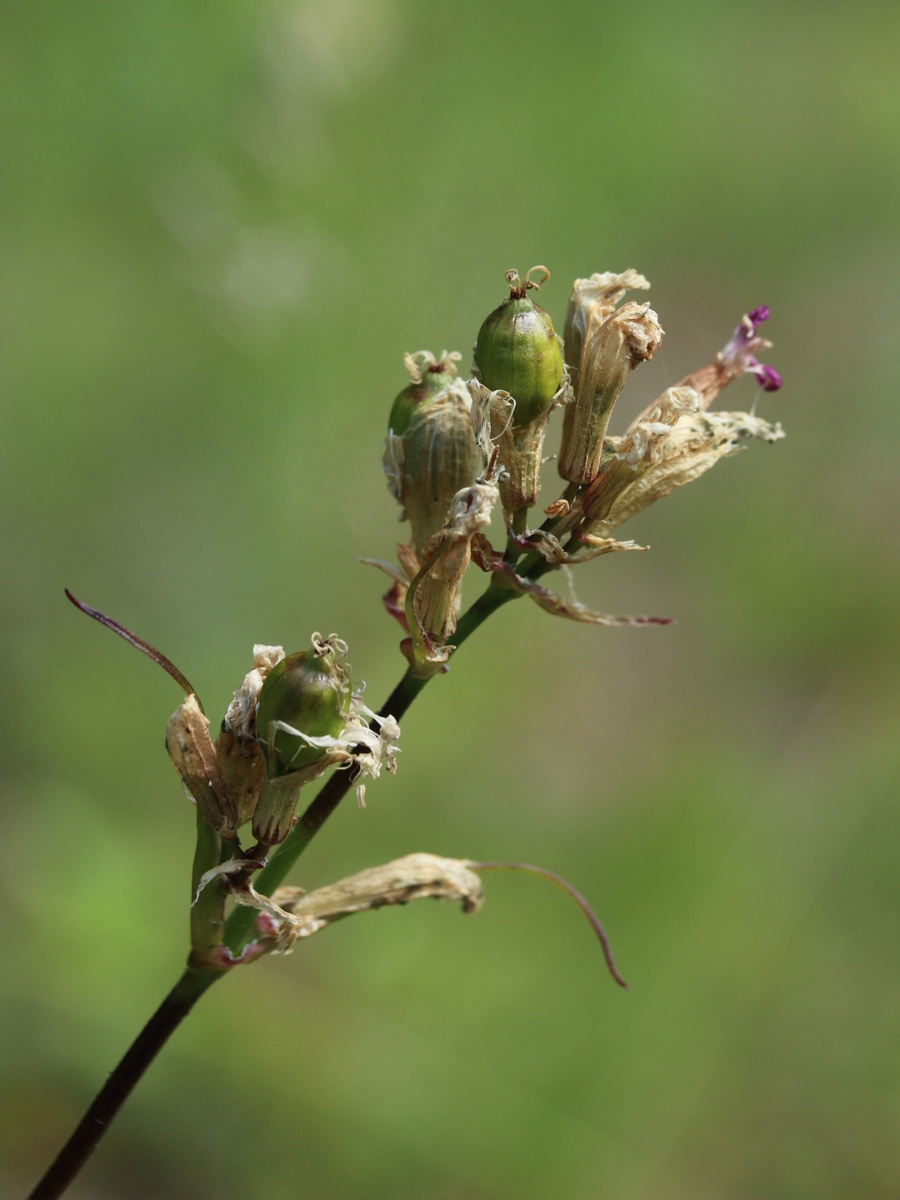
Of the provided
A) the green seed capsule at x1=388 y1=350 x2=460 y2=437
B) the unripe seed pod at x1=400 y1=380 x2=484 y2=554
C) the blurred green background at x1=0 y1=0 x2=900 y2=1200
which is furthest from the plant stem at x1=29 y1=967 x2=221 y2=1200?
the blurred green background at x1=0 y1=0 x2=900 y2=1200

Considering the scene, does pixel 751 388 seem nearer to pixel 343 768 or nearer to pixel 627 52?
pixel 627 52

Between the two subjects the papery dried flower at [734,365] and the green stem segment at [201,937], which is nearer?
the green stem segment at [201,937]

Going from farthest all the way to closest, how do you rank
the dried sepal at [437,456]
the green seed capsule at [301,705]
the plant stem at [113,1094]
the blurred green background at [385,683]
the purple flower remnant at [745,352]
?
the blurred green background at [385,683] → the purple flower remnant at [745,352] → the dried sepal at [437,456] → the plant stem at [113,1094] → the green seed capsule at [301,705]

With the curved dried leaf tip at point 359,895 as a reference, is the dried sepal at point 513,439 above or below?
above

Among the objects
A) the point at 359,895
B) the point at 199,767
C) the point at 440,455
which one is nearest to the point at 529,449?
the point at 440,455

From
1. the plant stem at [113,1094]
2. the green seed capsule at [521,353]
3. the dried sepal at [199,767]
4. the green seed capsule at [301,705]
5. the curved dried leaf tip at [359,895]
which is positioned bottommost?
the plant stem at [113,1094]

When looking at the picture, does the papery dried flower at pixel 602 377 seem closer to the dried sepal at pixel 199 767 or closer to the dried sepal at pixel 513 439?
the dried sepal at pixel 513 439

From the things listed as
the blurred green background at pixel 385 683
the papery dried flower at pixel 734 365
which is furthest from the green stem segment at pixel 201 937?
the blurred green background at pixel 385 683
